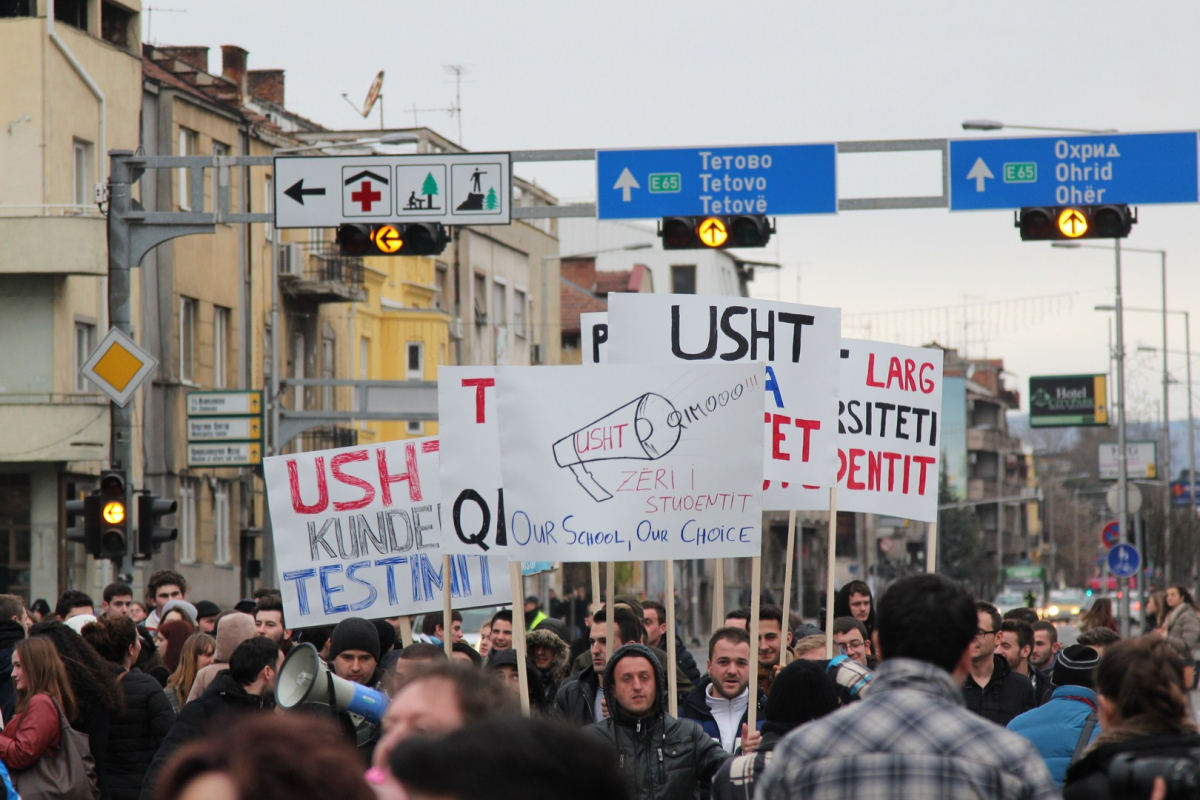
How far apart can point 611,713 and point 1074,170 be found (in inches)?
513

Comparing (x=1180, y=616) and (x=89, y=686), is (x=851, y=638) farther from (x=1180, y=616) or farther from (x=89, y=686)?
(x=1180, y=616)

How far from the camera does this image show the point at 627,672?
741cm

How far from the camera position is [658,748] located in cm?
737

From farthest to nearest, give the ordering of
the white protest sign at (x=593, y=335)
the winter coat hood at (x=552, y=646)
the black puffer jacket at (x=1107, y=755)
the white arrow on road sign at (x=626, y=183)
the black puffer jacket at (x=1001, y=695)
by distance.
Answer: the white arrow on road sign at (x=626, y=183) < the winter coat hood at (x=552, y=646) < the white protest sign at (x=593, y=335) < the black puffer jacket at (x=1001, y=695) < the black puffer jacket at (x=1107, y=755)

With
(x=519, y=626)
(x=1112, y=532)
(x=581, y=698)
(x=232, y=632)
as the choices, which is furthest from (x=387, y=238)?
(x=1112, y=532)

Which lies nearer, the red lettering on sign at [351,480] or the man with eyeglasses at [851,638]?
the man with eyeglasses at [851,638]

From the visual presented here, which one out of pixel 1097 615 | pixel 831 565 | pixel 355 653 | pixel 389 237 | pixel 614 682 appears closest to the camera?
pixel 614 682

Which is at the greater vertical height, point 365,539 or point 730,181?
point 730,181

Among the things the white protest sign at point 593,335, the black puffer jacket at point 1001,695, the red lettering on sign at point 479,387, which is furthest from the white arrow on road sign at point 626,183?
the black puffer jacket at point 1001,695

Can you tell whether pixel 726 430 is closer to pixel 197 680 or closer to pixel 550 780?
pixel 197 680

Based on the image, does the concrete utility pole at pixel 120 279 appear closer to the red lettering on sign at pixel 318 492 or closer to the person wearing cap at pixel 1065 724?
the red lettering on sign at pixel 318 492

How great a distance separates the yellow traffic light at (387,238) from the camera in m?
18.4

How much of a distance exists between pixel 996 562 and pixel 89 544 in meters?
134

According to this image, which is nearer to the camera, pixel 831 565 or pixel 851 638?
pixel 831 565
